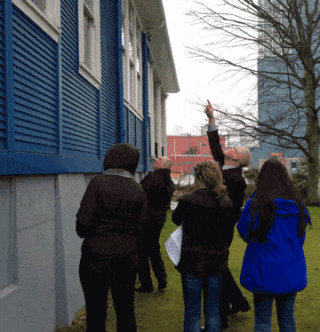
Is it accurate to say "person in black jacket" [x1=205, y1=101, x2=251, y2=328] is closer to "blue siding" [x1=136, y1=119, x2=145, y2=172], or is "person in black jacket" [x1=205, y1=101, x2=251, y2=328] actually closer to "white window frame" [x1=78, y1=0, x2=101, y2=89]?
"white window frame" [x1=78, y1=0, x2=101, y2=89]

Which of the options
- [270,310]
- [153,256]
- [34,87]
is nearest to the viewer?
[270,310]

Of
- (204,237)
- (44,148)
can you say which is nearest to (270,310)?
(204,237)

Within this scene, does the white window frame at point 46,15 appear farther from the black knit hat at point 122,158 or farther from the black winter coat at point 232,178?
the black winter coat at point 232,178

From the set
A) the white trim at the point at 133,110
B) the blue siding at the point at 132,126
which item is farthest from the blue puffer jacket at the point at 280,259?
the blue siding at the point at 132,126

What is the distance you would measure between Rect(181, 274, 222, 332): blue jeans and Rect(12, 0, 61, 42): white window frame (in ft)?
8.64

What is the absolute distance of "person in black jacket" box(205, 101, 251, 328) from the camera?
3371mm

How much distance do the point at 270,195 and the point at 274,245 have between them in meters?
0.35

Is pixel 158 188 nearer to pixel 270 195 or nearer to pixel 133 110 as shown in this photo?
pixel 270 195

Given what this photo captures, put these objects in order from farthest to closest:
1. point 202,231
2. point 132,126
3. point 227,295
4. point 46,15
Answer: point 132,126 → point 46,15 → point 227,295 → point 202,231

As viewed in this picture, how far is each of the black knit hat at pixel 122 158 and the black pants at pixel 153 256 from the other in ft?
6.73

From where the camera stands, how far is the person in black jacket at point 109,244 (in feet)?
8.27

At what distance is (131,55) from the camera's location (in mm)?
10156

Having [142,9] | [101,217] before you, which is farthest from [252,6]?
[101,217]

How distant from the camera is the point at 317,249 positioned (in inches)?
299
